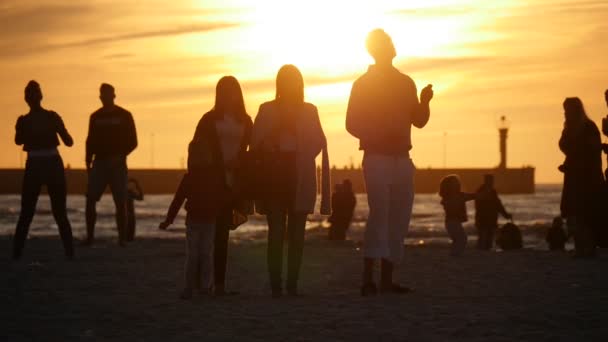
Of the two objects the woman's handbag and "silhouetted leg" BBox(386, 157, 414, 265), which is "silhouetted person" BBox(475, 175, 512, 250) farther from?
the woman's handbag

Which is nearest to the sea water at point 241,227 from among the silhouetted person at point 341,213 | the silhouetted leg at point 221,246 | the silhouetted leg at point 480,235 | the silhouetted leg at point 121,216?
the silhouetted person at point 341,213

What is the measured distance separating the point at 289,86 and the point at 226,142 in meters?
0.74

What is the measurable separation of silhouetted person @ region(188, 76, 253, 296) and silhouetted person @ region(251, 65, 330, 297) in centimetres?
17

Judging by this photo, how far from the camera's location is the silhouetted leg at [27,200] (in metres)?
13.3

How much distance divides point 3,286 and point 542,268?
5.66 m

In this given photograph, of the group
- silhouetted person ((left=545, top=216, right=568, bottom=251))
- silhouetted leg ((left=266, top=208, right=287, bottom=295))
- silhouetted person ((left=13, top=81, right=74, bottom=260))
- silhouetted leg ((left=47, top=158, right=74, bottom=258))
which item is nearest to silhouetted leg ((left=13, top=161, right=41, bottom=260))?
silhouetted person ((left=13, top=81, right=74, bottom=260))

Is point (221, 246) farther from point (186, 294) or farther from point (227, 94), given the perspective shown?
point (227, 94)

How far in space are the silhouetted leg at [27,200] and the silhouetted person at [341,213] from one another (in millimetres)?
8283

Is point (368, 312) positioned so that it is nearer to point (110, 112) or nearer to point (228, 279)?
point (228, 279)

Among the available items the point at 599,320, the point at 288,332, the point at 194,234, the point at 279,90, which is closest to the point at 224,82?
the point at 279,90

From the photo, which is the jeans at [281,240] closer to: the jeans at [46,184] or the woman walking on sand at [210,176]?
the woman walking on sand at [210,176]

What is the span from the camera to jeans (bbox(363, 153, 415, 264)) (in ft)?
30.8

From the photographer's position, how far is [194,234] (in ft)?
31.7

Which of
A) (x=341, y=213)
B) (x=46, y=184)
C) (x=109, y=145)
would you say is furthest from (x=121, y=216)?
(x=341, y=213)
